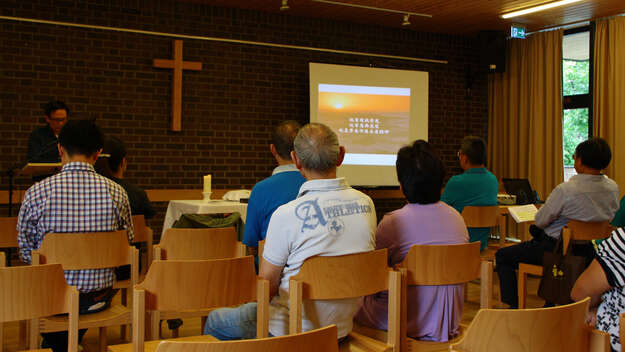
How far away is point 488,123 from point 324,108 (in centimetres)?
287

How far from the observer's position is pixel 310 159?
87.8 inches

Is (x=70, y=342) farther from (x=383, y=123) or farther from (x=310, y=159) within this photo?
(x=383, y=123)

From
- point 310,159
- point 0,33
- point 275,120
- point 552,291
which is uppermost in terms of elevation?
point 0,33

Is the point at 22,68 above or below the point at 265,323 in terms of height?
above

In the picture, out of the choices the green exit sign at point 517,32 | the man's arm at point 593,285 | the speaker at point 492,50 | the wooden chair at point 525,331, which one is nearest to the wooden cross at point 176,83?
the speaker at point 492,50

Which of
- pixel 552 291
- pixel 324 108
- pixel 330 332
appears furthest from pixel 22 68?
pixel 330 332

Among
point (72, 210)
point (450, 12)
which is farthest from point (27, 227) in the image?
point (450, 12)

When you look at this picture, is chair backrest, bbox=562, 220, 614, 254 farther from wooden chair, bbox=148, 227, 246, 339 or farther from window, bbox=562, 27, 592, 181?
window, bbox=562, 27, 592, 181

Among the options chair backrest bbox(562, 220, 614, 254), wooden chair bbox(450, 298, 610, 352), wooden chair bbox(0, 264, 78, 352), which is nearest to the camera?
wooden chair bbox(450, 298, 610, 352)

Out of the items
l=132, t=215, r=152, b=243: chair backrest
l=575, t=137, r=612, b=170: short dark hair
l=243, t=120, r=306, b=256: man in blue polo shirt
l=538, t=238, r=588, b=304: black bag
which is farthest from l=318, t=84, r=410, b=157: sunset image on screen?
l=538, t=238, r=588, b=304: black bag

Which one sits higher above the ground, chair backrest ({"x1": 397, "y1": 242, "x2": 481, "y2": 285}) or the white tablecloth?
the white tablecloth

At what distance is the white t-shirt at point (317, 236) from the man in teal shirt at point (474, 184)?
252 centimetres

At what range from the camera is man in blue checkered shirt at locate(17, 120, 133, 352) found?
2.57 meters

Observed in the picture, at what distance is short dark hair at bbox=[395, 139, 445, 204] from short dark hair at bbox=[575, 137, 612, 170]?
160 centimetres
